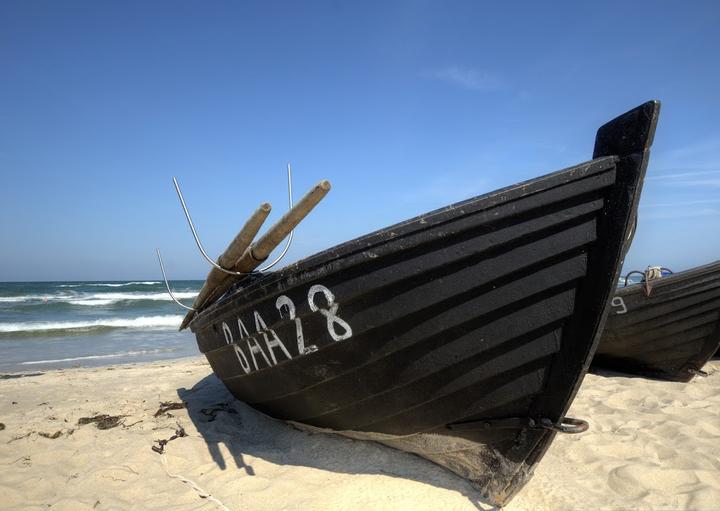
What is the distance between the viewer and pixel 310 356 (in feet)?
8.37

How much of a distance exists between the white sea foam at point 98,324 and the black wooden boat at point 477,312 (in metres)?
14.6

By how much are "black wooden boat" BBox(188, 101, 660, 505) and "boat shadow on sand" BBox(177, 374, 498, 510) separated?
0.60 ft

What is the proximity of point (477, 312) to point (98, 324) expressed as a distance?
16.7 metres

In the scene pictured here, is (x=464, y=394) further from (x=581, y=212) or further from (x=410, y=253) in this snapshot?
(x=581, y=212)

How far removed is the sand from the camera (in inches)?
102

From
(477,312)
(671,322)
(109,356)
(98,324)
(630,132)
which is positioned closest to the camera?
(630,132)

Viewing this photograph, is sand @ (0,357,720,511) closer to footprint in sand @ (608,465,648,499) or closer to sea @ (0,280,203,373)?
footprint in sand @ (608,465,648,499)

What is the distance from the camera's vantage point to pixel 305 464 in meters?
3.04

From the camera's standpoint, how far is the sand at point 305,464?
2.58 meters

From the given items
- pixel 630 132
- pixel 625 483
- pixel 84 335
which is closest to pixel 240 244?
pixel 630 132

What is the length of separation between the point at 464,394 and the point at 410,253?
0.89m

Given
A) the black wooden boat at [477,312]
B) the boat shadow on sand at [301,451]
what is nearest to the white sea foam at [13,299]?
the boat shadow on sand at [301,451]

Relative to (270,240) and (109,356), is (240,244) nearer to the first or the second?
(270,240)

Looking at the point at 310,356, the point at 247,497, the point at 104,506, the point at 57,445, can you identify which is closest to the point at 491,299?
the point at 310,356
